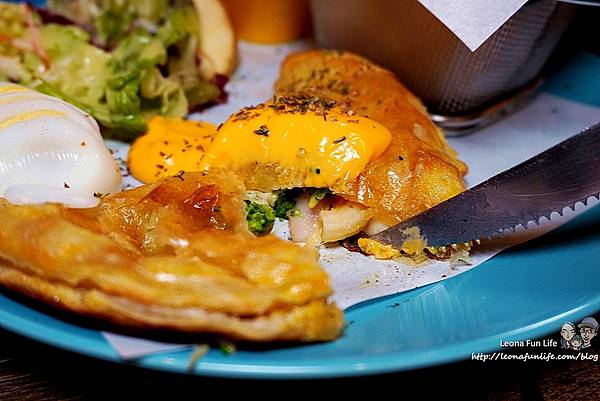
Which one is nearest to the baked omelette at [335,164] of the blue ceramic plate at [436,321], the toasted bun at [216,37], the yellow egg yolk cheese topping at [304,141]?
the yellow egg yolk cheese topping at [304,141]

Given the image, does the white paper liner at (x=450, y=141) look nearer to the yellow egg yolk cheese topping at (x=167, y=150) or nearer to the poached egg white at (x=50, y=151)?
the yellow egg yolk cheese topping at (x=167, y=150)

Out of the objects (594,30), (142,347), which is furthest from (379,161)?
(594,30)

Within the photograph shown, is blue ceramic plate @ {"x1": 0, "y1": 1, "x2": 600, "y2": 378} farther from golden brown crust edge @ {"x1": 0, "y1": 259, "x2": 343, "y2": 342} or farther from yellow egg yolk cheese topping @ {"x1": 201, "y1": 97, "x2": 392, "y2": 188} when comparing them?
yellow egg yolk cheese topping @ {"x1": 201, "y1": 97, "x2": 392, "y2": 188}

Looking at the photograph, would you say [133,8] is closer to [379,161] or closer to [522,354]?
[379,161]

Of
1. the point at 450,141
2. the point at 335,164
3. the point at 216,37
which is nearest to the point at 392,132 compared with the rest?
the point at 335,164

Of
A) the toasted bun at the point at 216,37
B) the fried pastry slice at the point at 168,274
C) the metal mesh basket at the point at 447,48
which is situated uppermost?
the metal mesh basket at the point at 447,48

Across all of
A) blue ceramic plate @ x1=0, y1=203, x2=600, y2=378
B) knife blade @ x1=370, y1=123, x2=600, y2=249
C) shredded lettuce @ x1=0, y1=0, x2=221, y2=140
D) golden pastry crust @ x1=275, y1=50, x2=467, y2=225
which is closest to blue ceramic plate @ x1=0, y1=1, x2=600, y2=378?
blue ceramic plate @ x1=0, y1=203, x2=600, y2=378

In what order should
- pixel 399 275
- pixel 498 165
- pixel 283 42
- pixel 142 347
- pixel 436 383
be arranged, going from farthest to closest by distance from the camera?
pixel 283 42, pixel 498 165, pixel 399 275, pixel 436 383, pixel 142 347

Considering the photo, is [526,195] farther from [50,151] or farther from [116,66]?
[116,66]

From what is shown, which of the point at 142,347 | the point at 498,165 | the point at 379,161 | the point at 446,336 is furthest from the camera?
the point at 498,165
